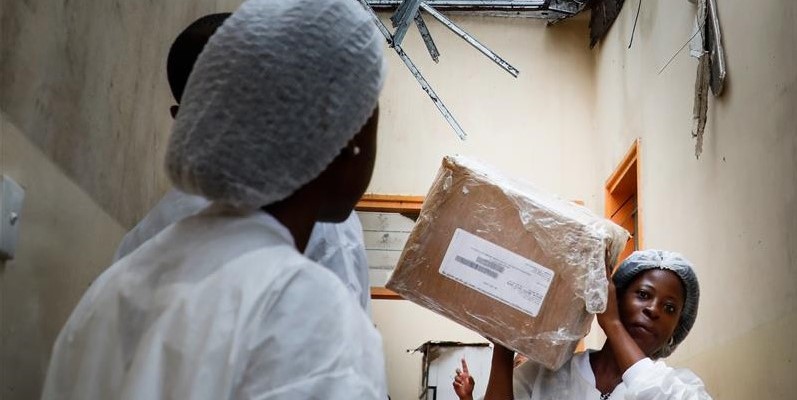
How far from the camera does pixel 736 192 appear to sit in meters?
2.55

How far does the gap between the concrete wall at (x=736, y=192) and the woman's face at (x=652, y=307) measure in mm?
273

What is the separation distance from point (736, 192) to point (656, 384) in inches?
35.8

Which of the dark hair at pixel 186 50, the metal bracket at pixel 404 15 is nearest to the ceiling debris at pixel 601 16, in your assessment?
the metal bracket at pixel 404 15

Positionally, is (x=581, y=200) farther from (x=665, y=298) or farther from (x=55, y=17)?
(x=55, y=17)

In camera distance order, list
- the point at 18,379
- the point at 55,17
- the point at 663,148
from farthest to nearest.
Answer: the point at 663,148
the point at 55,17
the point at 18,379

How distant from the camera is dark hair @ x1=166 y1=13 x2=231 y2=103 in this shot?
1.55 metres

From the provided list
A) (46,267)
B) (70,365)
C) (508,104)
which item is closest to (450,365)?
(508,104)

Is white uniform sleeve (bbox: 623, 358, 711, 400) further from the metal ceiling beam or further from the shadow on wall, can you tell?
the metal ceiling beam

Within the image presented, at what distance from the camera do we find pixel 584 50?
500cm

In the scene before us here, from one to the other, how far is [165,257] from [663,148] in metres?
2.91

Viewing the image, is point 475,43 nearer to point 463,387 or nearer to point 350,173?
point 463,387

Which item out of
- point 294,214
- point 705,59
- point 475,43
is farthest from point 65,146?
point 475,43

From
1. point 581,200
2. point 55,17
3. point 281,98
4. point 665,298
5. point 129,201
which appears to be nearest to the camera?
point 281,98

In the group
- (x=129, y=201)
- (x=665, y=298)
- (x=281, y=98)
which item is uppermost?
(x=281, y=98)
